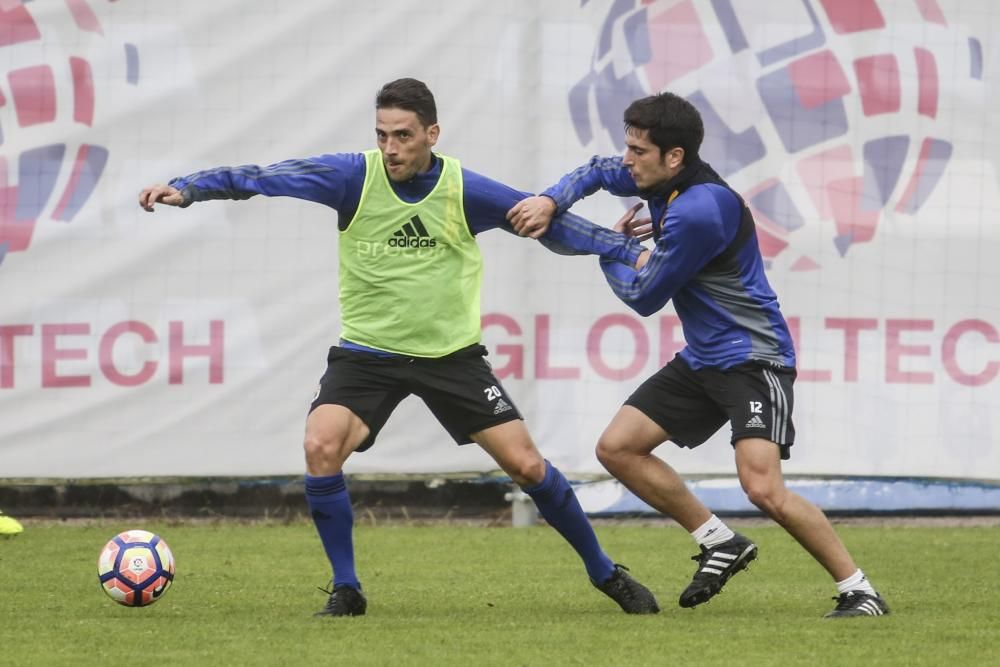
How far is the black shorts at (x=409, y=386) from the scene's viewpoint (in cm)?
672

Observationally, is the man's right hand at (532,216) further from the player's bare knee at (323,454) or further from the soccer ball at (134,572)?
the soccer ball at (134,572)

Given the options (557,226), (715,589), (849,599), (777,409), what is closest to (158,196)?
(557,226)

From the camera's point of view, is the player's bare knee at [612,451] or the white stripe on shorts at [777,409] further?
the player's bare knee at [612,451]

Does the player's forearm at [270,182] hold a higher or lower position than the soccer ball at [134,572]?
higher

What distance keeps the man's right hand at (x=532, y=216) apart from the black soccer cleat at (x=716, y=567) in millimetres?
1414

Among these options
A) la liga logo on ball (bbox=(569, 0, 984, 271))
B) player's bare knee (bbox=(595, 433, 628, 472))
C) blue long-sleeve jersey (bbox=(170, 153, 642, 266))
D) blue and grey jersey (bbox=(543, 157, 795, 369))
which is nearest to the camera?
→ blue and grey jersey (bbox=(543, 157, 795, 369))

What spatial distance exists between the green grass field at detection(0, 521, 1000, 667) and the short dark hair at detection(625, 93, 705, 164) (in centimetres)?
179

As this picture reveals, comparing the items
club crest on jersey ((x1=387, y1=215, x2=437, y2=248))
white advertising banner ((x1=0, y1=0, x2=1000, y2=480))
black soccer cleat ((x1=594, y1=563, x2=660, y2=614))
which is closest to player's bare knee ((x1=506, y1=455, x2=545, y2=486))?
black soccer cleat ((x1=594, y1=563, x2=660, y2=614))

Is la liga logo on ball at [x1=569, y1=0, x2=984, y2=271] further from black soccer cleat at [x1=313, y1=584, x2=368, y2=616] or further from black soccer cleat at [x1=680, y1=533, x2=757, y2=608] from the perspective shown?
black soccer cleat at [x1=313, y1=584, x2=368, y2=616]

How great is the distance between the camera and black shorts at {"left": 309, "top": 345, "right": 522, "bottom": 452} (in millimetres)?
6719

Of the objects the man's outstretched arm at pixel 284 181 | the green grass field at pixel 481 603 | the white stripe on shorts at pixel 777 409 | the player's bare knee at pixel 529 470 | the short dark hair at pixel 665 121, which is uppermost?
the short dark hair at pixel 665 121

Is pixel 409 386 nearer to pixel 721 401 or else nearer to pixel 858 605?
pixel 721 401

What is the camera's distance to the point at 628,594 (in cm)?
672

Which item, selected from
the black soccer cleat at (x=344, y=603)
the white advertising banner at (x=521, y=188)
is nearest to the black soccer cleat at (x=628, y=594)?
the black soccer cleat at (x=344, y=603)
